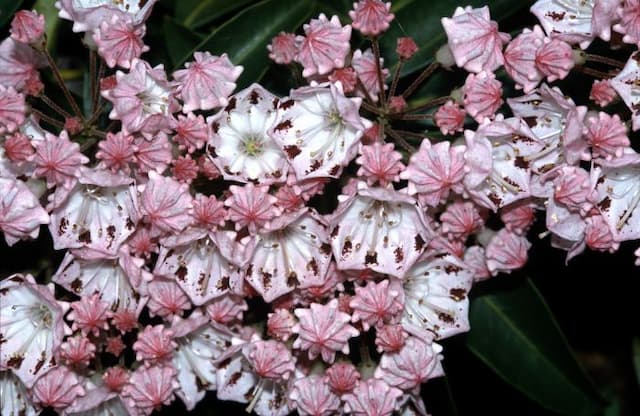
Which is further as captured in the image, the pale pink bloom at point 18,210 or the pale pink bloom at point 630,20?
the pale pink bloom at point 18,210

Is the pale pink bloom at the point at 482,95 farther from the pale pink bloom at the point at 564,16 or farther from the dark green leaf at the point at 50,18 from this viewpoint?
the dark green leaf at the point at 50,18

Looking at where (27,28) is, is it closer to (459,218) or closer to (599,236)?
(459,218)

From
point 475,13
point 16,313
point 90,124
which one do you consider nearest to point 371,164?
point 475,13

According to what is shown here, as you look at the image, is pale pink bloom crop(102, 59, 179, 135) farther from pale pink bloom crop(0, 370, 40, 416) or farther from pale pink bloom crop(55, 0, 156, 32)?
pale pink bloom crop(0, 370, 40, 416)

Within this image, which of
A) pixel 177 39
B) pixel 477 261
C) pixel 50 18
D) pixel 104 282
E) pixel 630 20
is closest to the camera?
pixel 630 20

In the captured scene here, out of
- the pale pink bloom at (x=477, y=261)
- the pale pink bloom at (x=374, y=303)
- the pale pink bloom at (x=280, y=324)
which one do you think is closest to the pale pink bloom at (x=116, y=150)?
the pale pink bloom at (x=280, y=324)

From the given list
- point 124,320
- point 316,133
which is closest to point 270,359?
point 124,320
